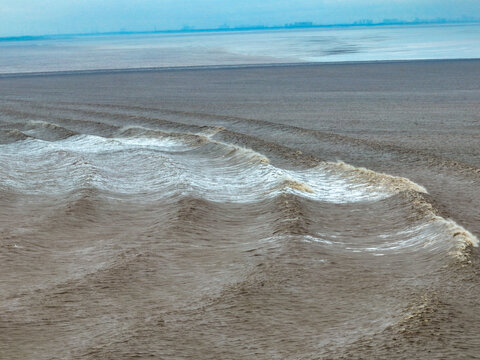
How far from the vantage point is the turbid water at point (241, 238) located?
596 centimetres

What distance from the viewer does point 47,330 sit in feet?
20.1

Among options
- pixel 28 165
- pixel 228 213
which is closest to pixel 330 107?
pixel 28 165

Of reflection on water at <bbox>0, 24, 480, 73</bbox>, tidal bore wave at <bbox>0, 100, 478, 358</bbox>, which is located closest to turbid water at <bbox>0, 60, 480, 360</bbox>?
tidal bore wave at <bbox>0, 100, 478, 358</bbox>

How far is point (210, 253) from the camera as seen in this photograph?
8258 mm

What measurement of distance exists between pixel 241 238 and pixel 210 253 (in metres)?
0.69

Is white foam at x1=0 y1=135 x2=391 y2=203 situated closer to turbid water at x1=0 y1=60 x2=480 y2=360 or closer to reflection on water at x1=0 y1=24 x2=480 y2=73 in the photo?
turbid water at x1=0 y1=60 x2=480 y2=360

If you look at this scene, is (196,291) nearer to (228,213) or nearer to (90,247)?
(90,247)

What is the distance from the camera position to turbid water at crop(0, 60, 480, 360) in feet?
19.6

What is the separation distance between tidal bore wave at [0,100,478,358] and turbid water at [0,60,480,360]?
3cm

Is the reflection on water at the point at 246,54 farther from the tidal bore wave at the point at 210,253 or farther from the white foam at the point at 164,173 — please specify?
the tidal bore wave at the point at 210,253

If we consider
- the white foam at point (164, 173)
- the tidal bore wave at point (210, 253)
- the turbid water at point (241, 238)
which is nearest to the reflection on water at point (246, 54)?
the turbid water at point (241, 238)

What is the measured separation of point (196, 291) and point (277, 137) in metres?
10.2

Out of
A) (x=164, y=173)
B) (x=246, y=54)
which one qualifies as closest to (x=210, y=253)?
(x=164, y=173)

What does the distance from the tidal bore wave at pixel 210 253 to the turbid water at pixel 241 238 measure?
3 centimetres
